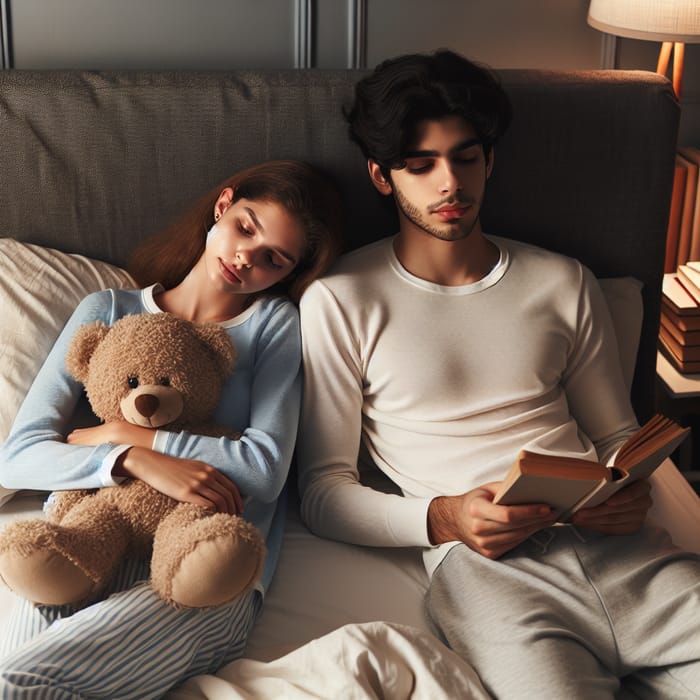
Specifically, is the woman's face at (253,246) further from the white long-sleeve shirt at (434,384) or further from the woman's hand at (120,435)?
the woman's hand at (120,435)

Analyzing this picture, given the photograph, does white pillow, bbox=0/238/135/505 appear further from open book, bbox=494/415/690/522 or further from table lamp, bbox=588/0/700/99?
table lamp, bbox=588/0/700/99

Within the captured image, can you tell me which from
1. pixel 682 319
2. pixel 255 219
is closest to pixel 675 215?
pixel 682 319

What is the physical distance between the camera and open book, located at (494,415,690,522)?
1.18 m

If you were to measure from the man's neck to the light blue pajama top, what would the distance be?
22 centimetres

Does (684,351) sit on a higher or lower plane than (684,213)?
lower

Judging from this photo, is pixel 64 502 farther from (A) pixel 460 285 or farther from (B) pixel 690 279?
(B) pixel 690 279

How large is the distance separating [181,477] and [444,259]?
1.84ft

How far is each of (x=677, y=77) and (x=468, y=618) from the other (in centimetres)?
120

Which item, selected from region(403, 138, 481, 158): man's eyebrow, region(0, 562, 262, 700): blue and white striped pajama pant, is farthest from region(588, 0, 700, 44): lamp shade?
region(0, 562, 262, 700): blue and white striped pajama pant

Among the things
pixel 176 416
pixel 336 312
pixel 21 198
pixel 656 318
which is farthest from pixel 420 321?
pixel 21 198

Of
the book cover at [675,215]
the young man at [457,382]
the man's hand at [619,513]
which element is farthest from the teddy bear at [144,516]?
the book cover at [675,215]

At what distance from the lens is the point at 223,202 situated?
1.57 m

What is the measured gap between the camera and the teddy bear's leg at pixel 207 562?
1178mm

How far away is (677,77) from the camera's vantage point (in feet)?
6.24
